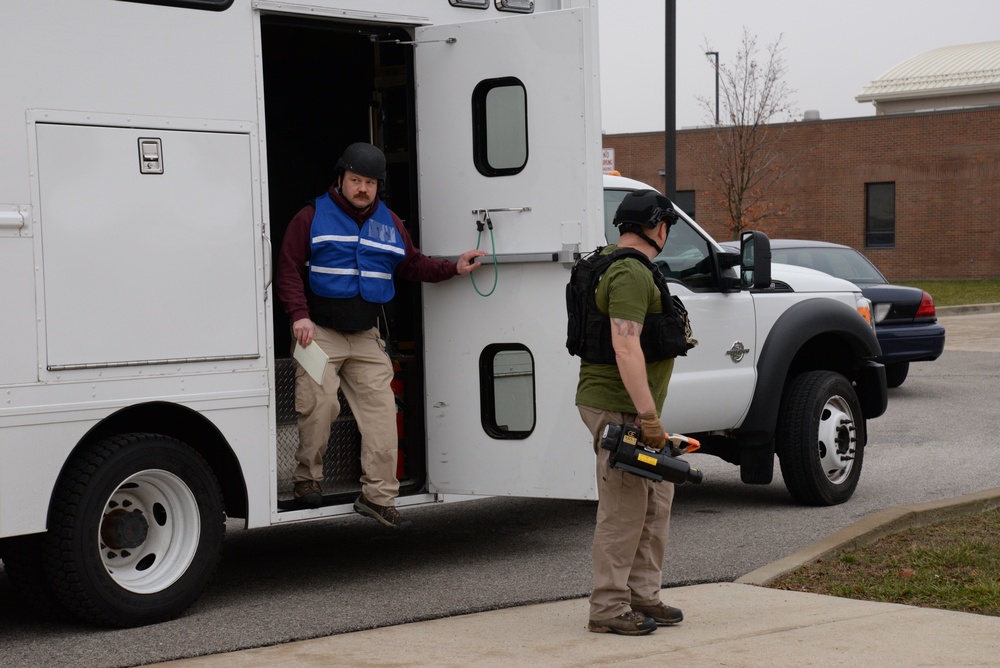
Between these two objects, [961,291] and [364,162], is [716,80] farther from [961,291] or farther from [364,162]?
[364,162]

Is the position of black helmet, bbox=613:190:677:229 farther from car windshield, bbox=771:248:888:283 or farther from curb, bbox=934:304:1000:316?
curb, bbox=934:304:1000:316

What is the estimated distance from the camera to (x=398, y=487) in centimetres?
669

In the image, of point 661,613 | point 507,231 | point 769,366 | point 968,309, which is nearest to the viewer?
point 661,613

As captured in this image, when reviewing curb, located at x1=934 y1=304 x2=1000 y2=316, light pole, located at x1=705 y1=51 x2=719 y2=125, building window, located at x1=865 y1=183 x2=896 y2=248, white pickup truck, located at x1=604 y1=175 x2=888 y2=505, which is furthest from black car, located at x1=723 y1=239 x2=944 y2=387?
building window, located at x1=865 y1=183 x2=896 y2=248

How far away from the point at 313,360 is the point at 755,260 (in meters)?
2.82

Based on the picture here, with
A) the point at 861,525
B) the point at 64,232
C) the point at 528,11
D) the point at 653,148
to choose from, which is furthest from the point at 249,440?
the point at 653,148

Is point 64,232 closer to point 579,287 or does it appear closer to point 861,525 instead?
point 579,287

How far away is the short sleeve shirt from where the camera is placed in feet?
17.3

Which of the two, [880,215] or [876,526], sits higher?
[880,215]

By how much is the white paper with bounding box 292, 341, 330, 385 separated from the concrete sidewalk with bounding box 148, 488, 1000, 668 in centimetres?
134

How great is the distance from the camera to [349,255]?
260 inches

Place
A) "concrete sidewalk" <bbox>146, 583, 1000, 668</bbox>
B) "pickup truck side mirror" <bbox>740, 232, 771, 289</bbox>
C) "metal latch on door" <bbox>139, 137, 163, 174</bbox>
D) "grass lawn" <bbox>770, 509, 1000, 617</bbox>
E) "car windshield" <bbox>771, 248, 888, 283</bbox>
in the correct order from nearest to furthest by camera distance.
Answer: "concrete sidewalk" <bbox>146, 583, 1000, 668</bbox> < "metal latch on door" <bbox>139, 137, 163, 174</bbox> < "grass lawn" <bbox>770, 509, 1000, 617</bbox> < "pickup truck side mirror" <bbox>740, 232, 771, 289</bbox> < "car windshield" <bbox>771, 248, 888, 283</bbox>

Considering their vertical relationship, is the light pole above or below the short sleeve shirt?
above

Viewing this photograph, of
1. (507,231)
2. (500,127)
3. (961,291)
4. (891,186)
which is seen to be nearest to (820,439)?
(507,231)
